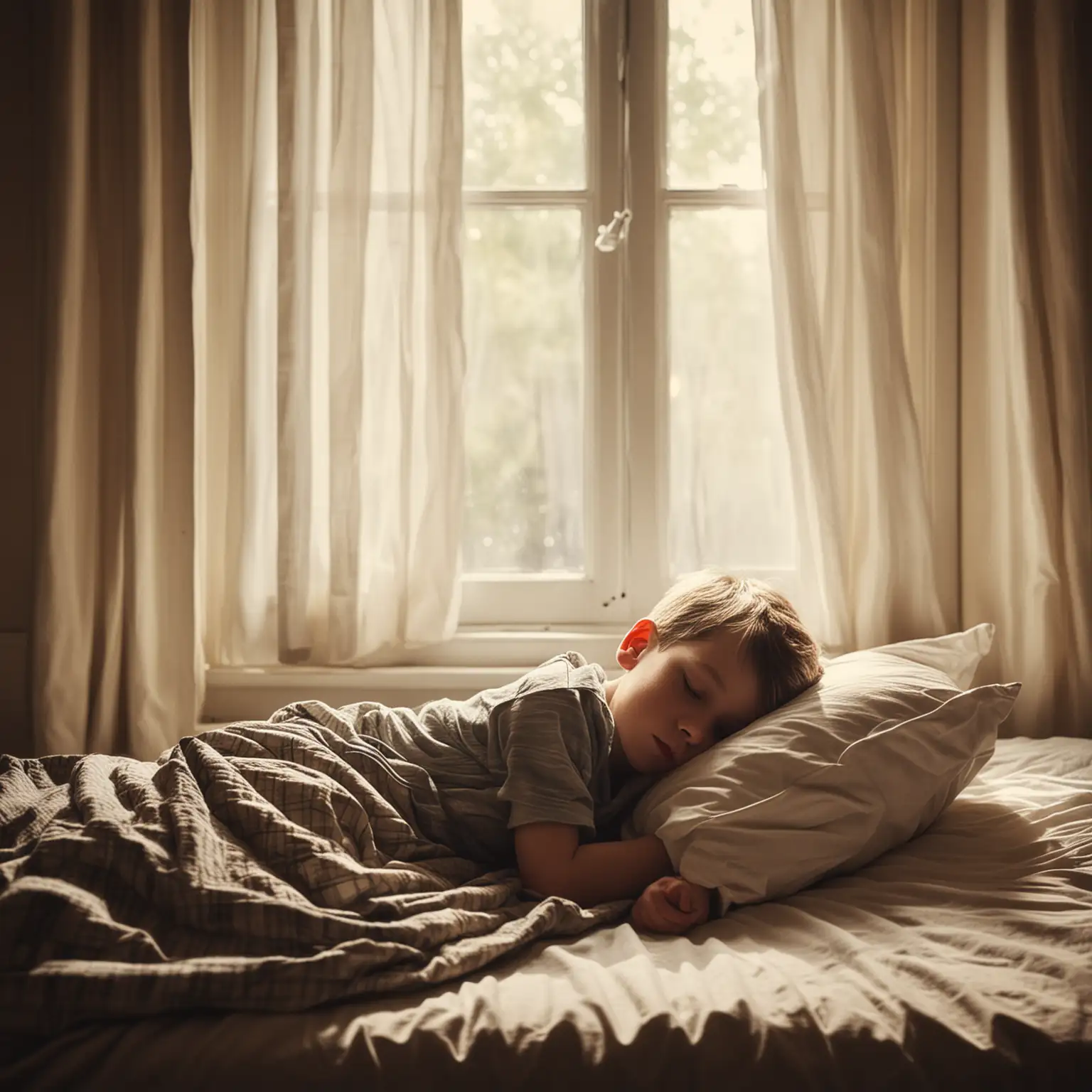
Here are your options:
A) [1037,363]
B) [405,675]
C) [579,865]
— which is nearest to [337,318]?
[405,675]

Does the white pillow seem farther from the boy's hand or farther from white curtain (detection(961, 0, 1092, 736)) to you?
white curtain (detection(961, 0, 1092, 736))

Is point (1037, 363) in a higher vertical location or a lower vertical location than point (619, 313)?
lower

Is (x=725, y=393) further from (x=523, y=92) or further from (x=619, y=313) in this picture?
(x=523, y=92)

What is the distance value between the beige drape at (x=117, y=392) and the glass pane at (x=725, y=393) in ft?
3.18

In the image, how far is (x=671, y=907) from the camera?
1076 millimetres

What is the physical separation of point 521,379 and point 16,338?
1.02 metres

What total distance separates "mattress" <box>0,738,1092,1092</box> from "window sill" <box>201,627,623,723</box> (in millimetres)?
891

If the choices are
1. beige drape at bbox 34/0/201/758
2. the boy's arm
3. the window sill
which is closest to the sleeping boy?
the boy's arm

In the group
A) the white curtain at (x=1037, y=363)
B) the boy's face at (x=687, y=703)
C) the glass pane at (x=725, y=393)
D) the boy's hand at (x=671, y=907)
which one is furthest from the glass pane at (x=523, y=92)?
the boy's hand at (x=671, y=907)

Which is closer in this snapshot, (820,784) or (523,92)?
(820,784)

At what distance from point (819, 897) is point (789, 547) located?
978 mm

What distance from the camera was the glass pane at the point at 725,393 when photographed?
1.97 meters

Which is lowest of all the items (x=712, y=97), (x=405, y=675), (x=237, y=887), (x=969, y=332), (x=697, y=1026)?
(x=697, y=1026)

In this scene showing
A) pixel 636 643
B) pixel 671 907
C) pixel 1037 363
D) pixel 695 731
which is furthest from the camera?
pixel 1037 363
